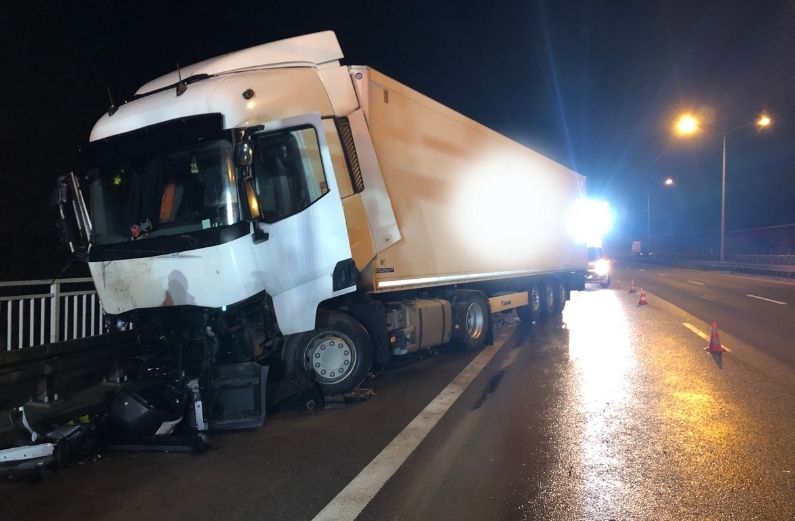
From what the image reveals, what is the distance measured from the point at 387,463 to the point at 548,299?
37.9 ft

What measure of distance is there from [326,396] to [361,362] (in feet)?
1.97

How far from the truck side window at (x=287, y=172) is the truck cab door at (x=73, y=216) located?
2115 mm

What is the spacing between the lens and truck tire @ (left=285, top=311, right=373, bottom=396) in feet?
23.7

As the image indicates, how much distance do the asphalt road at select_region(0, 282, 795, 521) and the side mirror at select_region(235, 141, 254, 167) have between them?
2658 mm

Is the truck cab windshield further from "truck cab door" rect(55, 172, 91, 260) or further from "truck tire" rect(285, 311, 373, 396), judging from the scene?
"truck tire" rect(285, 311, 373, 396)

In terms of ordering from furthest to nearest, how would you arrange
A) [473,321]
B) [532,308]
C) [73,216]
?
[532,308] → [473,321] → [73,216]

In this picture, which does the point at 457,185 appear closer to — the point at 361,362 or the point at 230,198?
the point at 361,362

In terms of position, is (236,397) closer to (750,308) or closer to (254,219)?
(254,219)

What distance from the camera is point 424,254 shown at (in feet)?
29.9

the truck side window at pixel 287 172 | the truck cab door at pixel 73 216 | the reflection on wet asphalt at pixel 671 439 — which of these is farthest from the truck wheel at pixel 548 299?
the truck cab door at pixel 73 216

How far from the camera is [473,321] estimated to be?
11.2 metres

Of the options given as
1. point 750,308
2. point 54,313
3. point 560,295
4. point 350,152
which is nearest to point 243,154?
point 350,152

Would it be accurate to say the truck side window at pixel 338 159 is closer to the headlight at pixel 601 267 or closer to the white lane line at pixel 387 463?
the white lane line at pixel 387 463

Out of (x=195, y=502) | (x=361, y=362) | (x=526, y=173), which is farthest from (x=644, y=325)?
(x=195, y=502)
